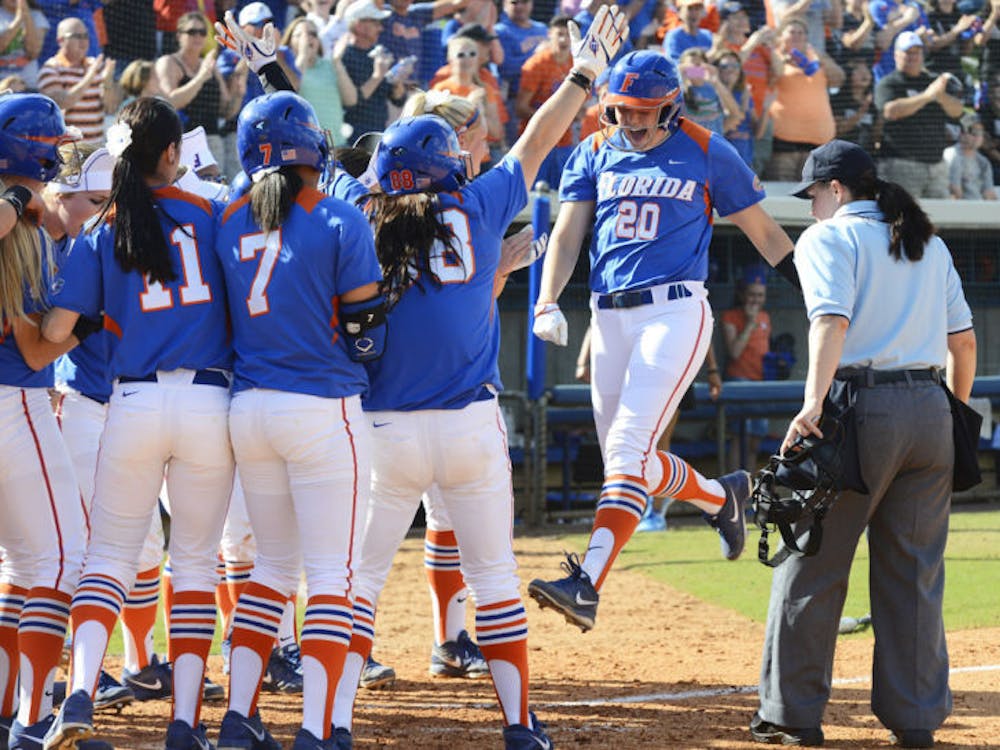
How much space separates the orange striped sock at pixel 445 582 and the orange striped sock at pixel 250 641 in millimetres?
1648

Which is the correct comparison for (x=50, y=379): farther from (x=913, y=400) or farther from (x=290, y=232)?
(x=913, y=400)

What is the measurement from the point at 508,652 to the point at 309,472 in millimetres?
876

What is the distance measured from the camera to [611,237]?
5535mm

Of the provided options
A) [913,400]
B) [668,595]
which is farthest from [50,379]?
[668,595]

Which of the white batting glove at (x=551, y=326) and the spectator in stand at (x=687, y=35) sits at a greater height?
the spectator in stand at (x=687, y=35)

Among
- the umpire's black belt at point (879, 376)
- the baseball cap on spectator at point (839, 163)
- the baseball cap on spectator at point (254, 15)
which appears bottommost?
the umpire's black belt at point (879, 376)

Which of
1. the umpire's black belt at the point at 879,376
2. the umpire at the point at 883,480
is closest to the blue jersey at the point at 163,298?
the umpire at the point at 883,480

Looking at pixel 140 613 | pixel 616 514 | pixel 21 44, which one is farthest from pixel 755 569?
pixel 21 44

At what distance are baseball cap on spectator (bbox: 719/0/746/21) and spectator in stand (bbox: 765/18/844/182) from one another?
446 millimetres

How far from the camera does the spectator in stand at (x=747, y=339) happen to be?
12.0m

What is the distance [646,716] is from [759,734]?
0.55 m

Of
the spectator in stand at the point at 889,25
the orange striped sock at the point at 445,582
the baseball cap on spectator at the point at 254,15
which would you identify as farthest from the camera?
the spectator in stand at the point at 889,25

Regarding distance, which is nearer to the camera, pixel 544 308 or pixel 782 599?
pixel 782 599

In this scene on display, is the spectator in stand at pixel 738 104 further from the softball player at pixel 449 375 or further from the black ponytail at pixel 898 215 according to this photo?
the softball player at pixel 449 375
